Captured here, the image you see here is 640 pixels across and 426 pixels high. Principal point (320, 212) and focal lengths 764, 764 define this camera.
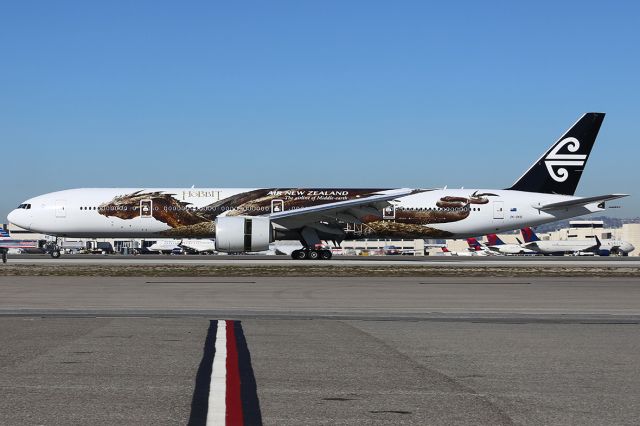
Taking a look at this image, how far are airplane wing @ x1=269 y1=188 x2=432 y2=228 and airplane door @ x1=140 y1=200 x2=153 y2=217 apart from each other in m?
7.11

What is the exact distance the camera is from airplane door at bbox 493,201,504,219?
46400 mm

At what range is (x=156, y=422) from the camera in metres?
5.53

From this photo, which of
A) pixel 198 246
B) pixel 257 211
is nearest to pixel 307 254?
pixel 257 211

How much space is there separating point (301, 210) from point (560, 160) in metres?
17.6

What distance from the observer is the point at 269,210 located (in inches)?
1780

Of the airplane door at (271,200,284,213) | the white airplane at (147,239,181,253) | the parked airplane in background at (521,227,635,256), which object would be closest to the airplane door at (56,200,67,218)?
the airplane door at (271,200,284,213)

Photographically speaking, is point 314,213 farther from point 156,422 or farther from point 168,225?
point 156,422

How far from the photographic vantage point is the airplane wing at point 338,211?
41500 millimetres

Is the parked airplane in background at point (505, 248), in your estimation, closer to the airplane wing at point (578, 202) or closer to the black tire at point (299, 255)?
the airplane wing at point (578, 202)

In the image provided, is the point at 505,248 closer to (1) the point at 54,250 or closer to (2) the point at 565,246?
(2) the point at 565,246

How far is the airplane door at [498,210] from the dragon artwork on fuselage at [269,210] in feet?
1.94

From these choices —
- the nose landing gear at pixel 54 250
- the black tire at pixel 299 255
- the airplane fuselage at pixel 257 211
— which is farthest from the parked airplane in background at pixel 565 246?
the nose landing gear at pixel 54 250

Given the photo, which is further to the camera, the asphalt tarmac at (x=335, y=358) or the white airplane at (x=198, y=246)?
the white airplane at (x=198, y=246)

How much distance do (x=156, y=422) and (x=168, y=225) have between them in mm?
39564
